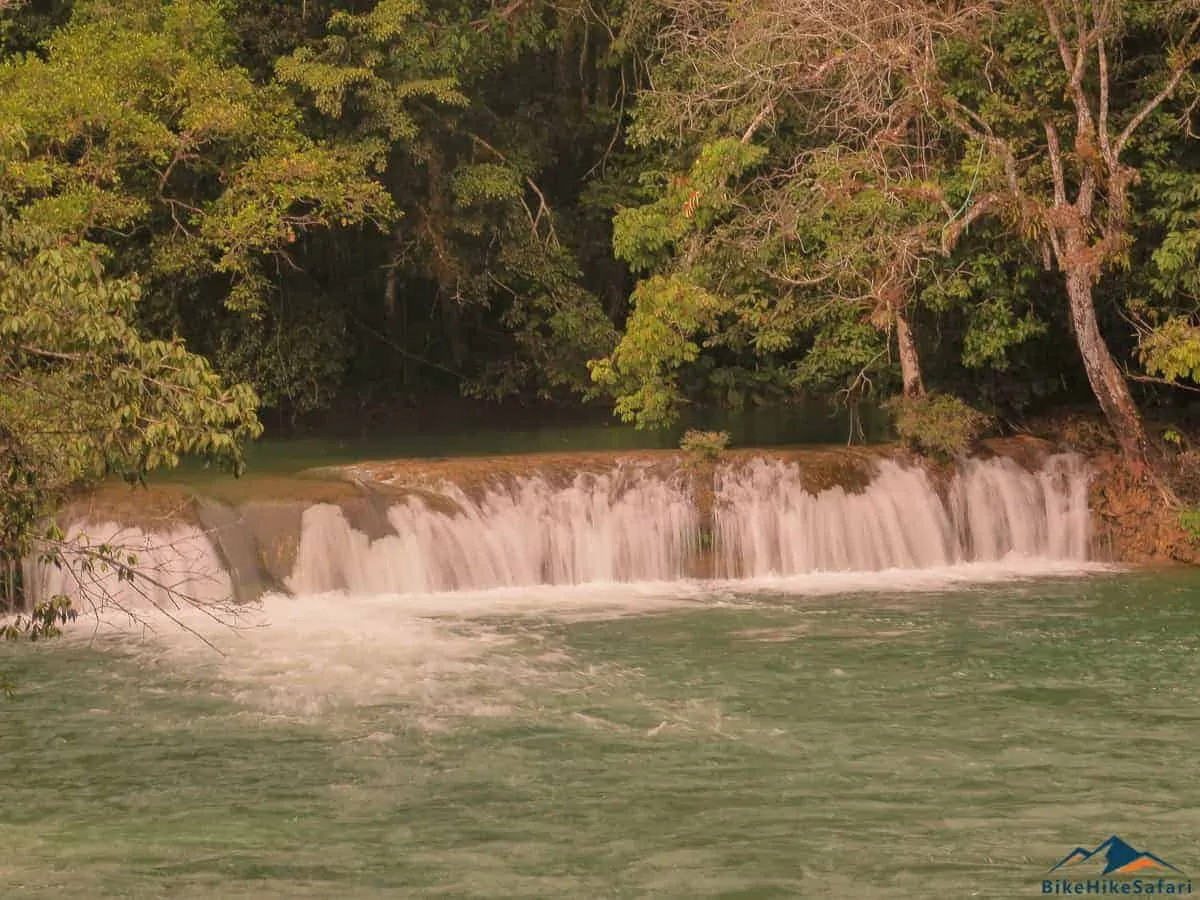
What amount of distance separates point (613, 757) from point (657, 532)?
7.17 metres

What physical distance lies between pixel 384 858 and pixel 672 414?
1210 centimetres

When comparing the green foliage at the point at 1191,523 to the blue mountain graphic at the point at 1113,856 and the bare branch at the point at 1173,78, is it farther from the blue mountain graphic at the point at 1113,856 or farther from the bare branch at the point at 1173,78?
the blue mountain graphic at the point at 1113,856

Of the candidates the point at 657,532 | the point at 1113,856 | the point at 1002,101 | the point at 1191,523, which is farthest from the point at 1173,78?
the point at 1113,856

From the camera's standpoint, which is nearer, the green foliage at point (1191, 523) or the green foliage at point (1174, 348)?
the green foliage at point (1174, 348)

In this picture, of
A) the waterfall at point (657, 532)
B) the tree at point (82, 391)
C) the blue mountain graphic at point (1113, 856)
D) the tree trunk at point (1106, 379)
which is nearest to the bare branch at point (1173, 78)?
the tree trunk at point (1106, 379)

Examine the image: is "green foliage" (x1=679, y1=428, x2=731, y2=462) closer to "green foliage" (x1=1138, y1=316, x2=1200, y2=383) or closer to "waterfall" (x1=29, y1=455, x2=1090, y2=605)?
"waterfall" (x1=29, y1=455, x2=1090, y2=605)

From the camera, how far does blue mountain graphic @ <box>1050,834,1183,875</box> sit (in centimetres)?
972

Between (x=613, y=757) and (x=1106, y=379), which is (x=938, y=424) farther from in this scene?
(x=613, y=757)

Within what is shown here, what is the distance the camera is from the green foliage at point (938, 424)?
19844mm

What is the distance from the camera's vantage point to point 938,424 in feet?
65.2

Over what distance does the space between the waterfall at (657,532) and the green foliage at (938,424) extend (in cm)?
33

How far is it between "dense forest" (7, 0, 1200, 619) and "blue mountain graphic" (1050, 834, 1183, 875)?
973cm

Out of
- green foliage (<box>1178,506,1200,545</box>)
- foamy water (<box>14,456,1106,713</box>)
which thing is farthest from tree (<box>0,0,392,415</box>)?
green foliage (<box>1178,506,1200,545</box>)

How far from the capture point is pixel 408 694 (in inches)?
530
